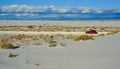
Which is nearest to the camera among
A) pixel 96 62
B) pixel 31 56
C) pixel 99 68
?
pixel 99 68

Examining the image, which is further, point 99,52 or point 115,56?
point 99,52

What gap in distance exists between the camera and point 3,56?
1827cm

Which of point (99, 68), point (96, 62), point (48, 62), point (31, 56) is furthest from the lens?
point (31, 56)

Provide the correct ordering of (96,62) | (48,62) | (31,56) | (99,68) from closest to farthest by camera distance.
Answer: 1. (99,68)
2. (96,62)
3. (48,62)
4. (31,56)

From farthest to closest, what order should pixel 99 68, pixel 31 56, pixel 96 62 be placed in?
pixel 31 56 < pixel 96 62 < pixel 99 68

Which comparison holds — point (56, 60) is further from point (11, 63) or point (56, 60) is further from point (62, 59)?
point (11, 63)

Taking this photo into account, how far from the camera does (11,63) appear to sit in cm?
1562

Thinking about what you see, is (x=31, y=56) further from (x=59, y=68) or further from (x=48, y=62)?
(x=59, y=68)

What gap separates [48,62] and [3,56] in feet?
12.0

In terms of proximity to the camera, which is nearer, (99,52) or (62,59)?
(62,59)

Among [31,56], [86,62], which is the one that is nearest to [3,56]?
[31,56]

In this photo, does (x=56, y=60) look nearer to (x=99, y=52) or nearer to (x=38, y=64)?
(x=38, y=64)

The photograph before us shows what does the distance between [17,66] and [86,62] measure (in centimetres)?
279

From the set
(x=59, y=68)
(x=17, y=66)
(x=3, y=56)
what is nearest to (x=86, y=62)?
(x=59, y=68)
